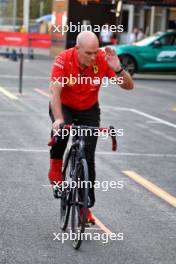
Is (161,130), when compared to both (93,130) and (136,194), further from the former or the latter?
(93,130)

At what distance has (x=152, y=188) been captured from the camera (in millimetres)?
9680

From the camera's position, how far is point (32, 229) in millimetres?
7418

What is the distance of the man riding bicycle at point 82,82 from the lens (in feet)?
22.6

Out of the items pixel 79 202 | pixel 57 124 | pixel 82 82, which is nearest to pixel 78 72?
pixel 82 82

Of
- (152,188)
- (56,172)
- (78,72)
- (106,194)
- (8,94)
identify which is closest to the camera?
(78,72)

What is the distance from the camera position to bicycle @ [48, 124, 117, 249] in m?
6.68

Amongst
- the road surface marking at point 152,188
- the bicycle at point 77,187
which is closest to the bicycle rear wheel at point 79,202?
the bicycle at point 77,187

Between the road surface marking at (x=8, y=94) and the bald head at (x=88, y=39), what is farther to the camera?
the road surface marking at (x=8, y=94)

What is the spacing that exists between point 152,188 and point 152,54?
22.1 m

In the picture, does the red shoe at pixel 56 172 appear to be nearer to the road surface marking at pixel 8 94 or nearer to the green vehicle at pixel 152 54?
the road surface marking at pixel 8 94

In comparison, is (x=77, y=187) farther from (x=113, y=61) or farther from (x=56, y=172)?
(x=113, y=61)

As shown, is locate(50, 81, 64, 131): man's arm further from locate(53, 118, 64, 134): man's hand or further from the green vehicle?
the green vehicle

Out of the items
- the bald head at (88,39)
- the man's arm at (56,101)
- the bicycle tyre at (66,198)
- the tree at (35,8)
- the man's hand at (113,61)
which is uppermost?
the bald head at (88,39)
